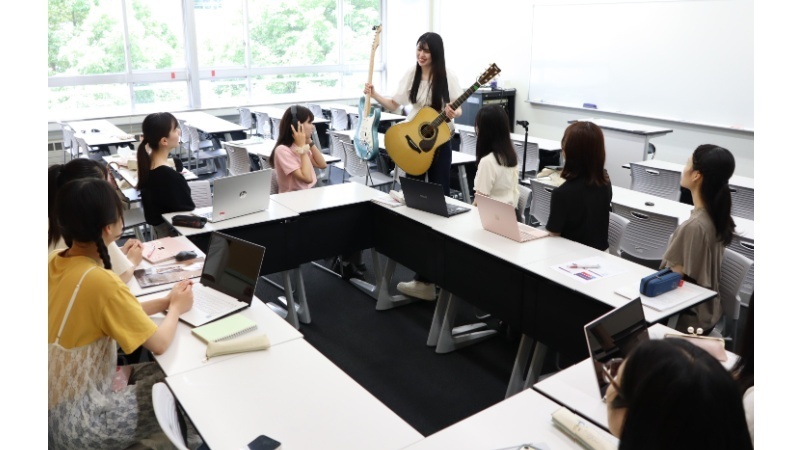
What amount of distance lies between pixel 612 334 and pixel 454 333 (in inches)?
77.4

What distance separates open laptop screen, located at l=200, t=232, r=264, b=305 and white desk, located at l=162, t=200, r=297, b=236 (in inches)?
30.7

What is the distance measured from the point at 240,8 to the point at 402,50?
2.97 m

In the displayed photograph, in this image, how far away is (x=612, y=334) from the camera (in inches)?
76.2

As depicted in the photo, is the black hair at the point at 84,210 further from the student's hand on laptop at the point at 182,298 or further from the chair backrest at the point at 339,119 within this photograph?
the chair backrest at the point at 339,119

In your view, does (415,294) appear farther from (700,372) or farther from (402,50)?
(402,50)

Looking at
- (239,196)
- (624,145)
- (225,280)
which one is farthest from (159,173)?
(624,145)

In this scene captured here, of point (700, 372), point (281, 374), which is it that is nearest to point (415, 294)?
point (281, 374)

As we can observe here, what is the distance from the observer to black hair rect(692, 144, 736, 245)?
2.71m

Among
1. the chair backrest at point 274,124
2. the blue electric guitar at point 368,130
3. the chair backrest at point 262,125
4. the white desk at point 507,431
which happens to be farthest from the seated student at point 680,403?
the chair backrest at point 262,125

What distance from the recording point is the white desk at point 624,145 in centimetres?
624

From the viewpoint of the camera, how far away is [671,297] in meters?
2.58

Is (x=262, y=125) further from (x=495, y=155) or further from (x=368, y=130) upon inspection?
(x=495, y=155)

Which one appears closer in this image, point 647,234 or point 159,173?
point 159,173

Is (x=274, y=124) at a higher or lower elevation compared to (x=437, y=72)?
lower
